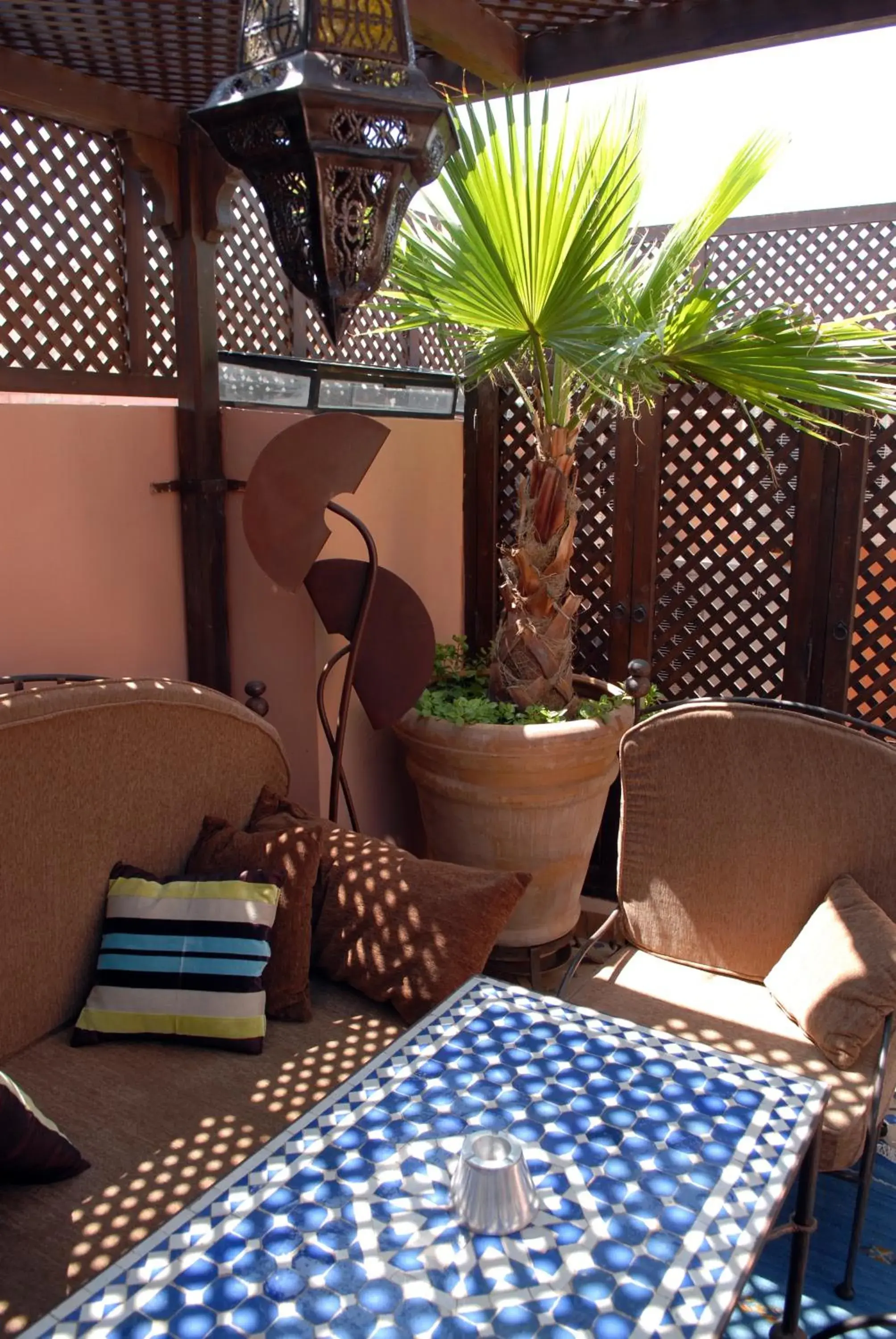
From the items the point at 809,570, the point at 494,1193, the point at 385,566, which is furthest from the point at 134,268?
the point at 494,1193

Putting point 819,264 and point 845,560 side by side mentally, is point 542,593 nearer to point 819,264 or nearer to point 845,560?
point 845,560

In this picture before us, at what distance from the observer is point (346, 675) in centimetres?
296

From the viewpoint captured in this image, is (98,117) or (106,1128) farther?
(98,117)

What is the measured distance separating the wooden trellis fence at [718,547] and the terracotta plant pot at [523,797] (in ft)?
1.76

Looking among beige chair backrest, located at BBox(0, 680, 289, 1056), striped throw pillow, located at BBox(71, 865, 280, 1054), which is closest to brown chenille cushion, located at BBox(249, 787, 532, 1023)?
striped throw pillow, located at BBox(71, 865, 280, 1054)

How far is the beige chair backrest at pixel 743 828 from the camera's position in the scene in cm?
217

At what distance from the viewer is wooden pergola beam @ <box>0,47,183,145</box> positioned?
2.68 m

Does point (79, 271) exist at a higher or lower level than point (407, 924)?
higher

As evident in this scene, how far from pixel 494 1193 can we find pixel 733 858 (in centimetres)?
120

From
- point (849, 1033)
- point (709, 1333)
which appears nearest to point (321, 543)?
point (849, 1033)

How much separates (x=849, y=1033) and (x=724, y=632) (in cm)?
175

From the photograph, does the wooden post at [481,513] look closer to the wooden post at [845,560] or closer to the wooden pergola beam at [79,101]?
the wooden post at [845,560]

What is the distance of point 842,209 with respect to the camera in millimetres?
7105

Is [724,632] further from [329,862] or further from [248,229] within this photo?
[248,229]
